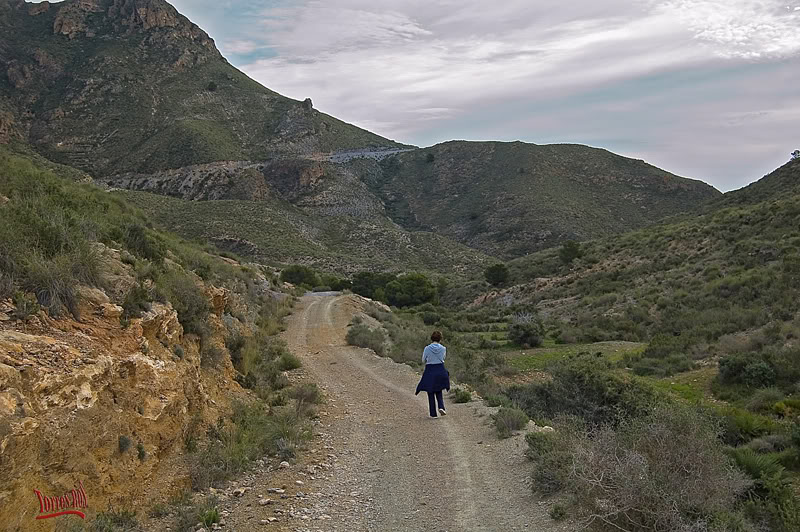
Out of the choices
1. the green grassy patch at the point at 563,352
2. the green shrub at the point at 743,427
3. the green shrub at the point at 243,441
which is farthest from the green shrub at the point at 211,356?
the green grassy patch at the point at 563,352

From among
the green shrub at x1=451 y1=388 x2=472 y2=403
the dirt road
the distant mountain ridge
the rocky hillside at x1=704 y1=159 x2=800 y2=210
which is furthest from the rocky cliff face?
the distant mountain ridge

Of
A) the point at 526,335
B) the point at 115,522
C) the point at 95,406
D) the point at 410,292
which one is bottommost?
the point at 526,335

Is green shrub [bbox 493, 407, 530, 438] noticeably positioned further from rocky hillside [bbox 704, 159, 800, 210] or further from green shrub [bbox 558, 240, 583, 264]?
rocky hillside [bbox 704, 159, 800, 210]

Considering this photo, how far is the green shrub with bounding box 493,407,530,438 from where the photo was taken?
9.12 metres

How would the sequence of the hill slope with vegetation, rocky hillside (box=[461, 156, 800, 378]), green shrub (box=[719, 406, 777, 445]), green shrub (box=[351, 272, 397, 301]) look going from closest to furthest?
1. the hill slope with vegetation
2. green shrub (box=[719, 406, 777, 445])
3. rocky hillside (box=[461, 156, 800, 378])
4. green shrub (box=[351, 272, 397, 301])

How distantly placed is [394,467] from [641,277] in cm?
2984

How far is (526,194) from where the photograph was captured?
267ft

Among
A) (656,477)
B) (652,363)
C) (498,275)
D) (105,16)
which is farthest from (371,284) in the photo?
(105,16)

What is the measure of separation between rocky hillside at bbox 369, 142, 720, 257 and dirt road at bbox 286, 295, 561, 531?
60.5 m

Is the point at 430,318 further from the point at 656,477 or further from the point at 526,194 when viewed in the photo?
the point at 526,194

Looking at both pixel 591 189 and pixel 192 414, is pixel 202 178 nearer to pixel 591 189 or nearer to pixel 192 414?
pixel 591 189

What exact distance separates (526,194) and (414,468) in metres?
77.0

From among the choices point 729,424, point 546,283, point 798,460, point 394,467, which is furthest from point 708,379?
point 546,283

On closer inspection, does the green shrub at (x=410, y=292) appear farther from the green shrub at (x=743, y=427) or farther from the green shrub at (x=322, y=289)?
the green shrub at (x=743, y=427)
